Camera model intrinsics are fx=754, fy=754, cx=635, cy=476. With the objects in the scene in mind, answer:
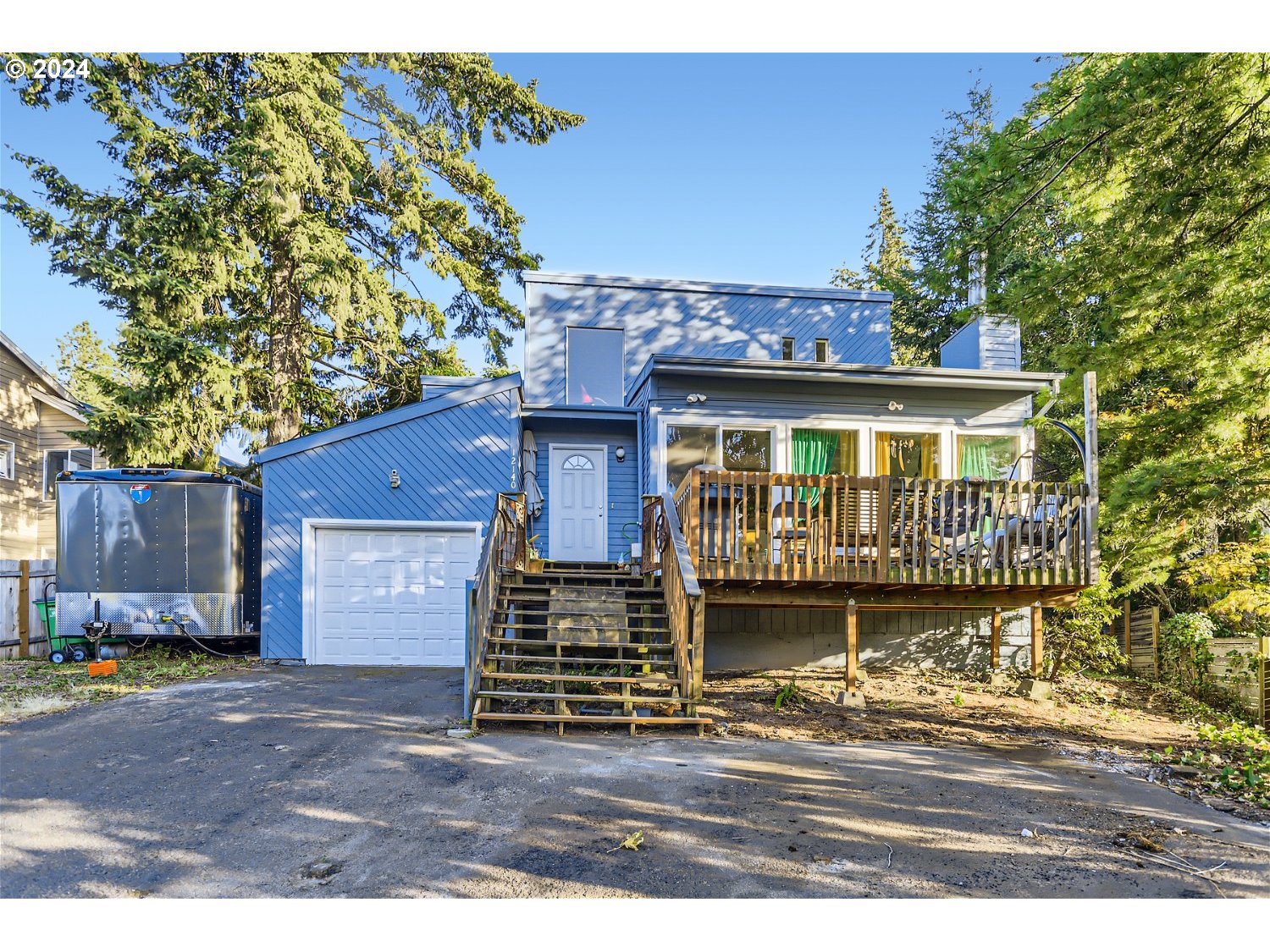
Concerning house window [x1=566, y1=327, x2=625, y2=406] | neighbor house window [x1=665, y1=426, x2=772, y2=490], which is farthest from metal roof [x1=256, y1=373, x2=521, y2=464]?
house window [x1=566, y1=327, x2=625, y2=406]

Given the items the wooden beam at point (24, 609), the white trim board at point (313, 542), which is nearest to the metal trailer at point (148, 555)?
the white trim board at point (313, 542)

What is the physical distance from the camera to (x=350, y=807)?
4.48 metres

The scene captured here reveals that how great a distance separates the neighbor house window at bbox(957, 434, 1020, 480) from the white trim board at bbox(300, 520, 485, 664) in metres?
6.89

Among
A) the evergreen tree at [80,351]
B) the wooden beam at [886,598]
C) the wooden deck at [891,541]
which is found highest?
the evergreen tree at [80,351]

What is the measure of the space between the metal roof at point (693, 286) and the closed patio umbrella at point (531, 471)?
3500mm

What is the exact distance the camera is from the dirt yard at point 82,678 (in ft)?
24.5

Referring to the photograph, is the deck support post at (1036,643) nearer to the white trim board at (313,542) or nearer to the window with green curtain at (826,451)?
the window with green curtain at (826,451)

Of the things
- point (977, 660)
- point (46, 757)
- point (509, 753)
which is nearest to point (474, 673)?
point (509, 753)

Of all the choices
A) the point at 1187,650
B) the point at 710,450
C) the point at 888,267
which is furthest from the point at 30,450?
the point at 888,267

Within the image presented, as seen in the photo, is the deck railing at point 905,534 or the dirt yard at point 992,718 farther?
the deck railing at point 905,534

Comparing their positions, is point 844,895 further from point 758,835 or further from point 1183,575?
point 1183,575

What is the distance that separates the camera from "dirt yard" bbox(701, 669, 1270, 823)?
626cm

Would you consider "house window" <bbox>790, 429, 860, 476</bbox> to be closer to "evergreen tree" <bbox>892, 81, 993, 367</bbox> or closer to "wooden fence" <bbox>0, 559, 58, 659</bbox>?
"evergreen tree" <bbox>892, 81, 993, 367</bbox>

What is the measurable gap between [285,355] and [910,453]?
12.3 m
